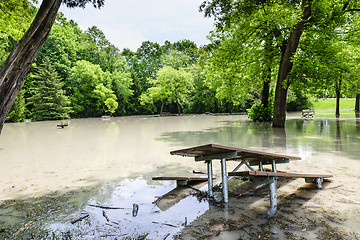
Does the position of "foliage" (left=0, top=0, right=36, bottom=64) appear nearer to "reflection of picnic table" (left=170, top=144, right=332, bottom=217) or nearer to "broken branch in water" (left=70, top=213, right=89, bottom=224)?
"broken branch in water" (left=70, top=213, right=89, bottom=224)

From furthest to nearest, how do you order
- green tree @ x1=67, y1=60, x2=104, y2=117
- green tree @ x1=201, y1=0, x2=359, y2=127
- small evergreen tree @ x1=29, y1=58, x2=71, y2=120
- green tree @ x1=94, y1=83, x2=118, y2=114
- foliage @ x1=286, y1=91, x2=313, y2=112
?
foliage @ x1=286, y1=91, x2=313, y2=112
green tree @ x1=67, y1=60, x2=104, y2=117
green tree @ x1=94, y1=83, x2=118, y2=114
small evergreen tree @ x1=29, y1=58, x2=71, y2=120
green tree @ x1=201, y1=0, x2=359, y2=127

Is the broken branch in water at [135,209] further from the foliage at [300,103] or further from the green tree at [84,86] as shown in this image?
the foliage at [300,103]

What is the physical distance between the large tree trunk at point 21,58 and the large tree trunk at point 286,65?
43.5 ft

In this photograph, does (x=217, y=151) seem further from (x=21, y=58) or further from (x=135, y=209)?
(x=21, y=58)

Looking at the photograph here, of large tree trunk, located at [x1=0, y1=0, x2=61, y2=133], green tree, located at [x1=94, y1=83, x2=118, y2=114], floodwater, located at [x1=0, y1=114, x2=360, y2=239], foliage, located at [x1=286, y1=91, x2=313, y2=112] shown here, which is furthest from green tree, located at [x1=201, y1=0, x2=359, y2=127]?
foliage, located at [x1=286, y1=91, x2=313, y2=112]

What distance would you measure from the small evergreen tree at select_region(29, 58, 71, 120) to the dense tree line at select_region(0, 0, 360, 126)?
0.14 meters

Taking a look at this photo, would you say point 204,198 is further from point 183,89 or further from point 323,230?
point 183,89

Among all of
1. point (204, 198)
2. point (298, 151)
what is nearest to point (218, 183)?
point (204, 198)

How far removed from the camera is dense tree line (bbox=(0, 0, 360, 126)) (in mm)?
12820

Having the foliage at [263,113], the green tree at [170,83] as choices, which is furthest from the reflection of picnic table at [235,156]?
the green tree at [170,83]

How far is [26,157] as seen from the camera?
26.1ft

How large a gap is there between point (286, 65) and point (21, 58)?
14963 mm

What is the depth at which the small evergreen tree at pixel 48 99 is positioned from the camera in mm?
35906

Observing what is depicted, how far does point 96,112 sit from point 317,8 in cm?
3970
